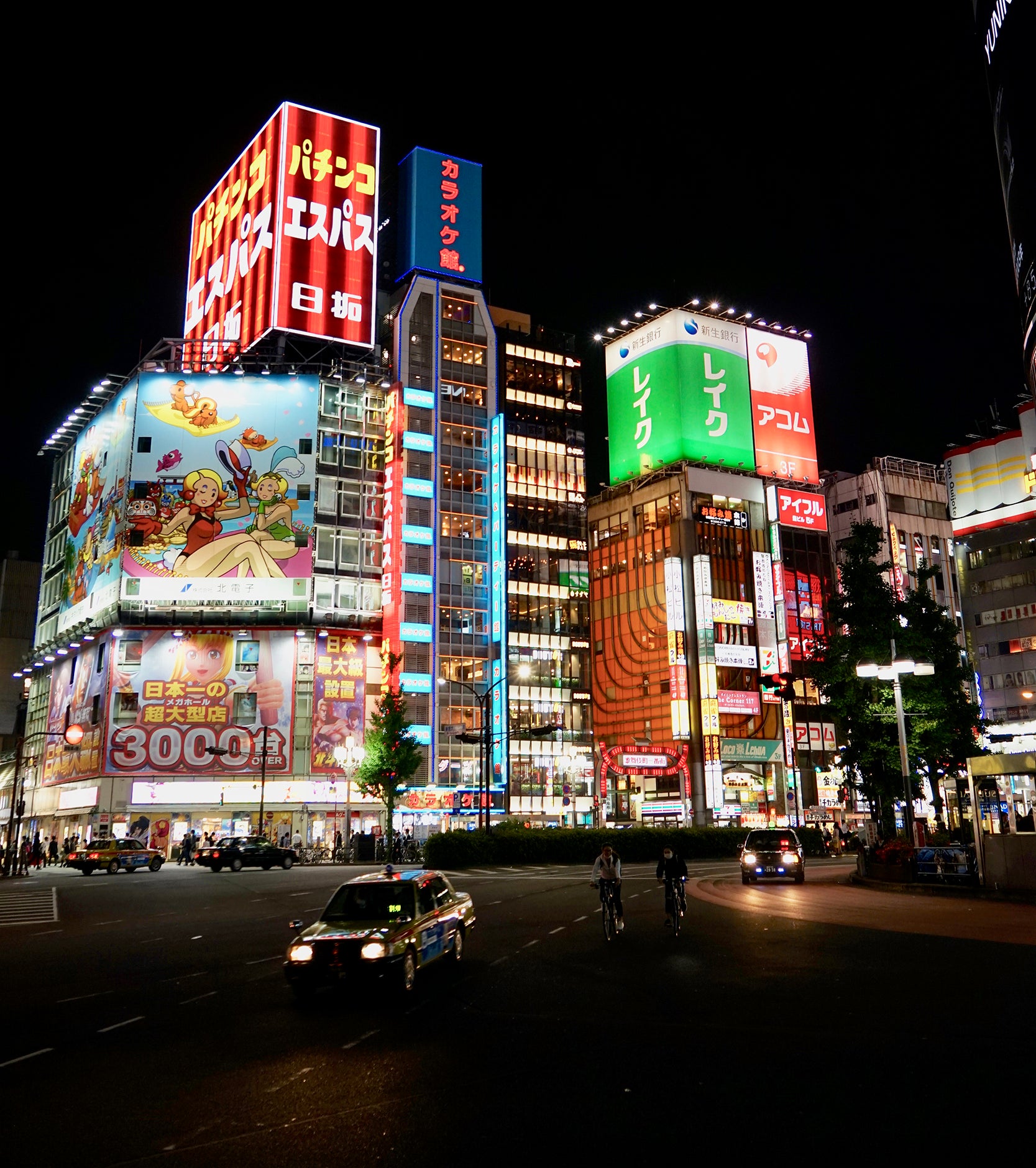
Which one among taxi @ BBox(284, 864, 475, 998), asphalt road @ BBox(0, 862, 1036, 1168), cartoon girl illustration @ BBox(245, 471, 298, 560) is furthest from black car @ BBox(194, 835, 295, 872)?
taxi @ BBox(284, 864, 475, 998)

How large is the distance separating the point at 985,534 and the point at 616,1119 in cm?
10398

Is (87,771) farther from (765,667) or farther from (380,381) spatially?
(765,667)

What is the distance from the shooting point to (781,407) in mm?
103312

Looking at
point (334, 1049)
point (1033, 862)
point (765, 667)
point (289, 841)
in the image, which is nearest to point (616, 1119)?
point (334, 1049)

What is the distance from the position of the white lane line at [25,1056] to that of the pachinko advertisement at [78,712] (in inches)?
2465

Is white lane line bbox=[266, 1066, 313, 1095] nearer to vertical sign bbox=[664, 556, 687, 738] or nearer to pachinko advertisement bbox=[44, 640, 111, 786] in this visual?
pachinko advertisement bbox=[44, 640, 111, 786]

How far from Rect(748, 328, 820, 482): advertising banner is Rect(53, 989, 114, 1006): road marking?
92.6m

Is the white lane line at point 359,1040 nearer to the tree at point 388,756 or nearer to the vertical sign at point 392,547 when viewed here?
the tree at point 388,756

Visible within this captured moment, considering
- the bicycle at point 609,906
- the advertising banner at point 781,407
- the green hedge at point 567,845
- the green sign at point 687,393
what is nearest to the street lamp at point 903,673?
the green hedge at point 567,845

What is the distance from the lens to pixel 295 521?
74562 mm

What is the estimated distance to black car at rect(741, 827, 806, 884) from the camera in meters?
33.0

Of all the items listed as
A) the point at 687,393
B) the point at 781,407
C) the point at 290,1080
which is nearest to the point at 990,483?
→ the point at 781,407

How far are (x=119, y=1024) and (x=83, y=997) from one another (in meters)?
2.52

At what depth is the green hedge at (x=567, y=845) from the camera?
43.8 m
